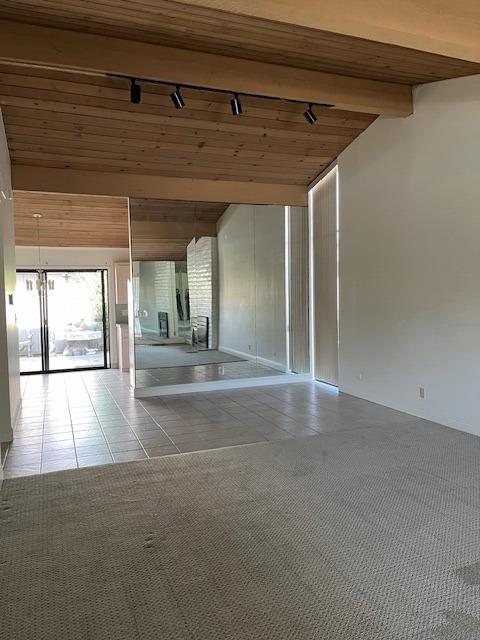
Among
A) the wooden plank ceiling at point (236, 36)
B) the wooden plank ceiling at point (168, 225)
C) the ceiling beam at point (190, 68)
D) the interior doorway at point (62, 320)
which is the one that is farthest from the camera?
the interior doorway at point (62, 320)

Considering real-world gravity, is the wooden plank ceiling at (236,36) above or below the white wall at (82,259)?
above

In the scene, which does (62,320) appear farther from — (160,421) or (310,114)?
(310,114)

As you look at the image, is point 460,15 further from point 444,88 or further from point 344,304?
point 344,304

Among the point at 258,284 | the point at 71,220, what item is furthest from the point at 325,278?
the point at 71,220

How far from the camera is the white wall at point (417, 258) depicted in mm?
4410

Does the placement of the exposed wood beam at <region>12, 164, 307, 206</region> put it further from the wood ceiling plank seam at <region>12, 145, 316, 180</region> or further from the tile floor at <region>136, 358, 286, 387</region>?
the tile floor at <region>136, 358, 286, 387</region>

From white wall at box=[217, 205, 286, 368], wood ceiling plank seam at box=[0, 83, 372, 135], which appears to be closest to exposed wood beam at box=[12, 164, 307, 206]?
white wall at box=[217, 205, 286, 368]

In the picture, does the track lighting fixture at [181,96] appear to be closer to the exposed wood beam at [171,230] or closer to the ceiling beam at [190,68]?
the ceiling beam at [190,68]

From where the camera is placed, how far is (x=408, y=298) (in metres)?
5.12

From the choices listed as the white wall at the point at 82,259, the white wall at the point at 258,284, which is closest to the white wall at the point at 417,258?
the white wall at the point at 258,284

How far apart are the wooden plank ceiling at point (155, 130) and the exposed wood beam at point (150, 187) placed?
0.09 metres

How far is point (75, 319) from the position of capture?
937 centimetres

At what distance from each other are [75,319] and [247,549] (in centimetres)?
772

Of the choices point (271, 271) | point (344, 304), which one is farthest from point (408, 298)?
point (271, 271)
